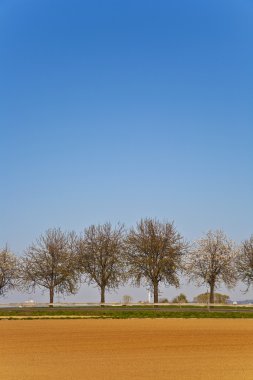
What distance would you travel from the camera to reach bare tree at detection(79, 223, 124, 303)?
240ft

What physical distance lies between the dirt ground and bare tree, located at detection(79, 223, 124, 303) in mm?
42177

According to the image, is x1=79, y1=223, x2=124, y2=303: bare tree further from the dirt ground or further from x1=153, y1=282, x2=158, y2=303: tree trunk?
the dirt ground

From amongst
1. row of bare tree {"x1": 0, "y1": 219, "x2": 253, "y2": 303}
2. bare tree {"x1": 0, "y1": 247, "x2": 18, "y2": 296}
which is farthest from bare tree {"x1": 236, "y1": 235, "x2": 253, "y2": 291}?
bare tree {"x1": 0, "y1": 247, "x2": 18, "y2": 296}

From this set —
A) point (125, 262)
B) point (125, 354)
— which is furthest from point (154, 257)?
point (125, 354)

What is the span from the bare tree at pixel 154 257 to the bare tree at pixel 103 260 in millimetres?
1439

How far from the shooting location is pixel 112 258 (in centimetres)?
7388

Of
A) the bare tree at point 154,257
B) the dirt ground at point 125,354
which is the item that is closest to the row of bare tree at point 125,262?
the bare tree at point 154,257

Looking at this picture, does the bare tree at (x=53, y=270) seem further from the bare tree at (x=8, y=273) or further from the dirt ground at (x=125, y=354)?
the dirt ground at (x=125, y=354)

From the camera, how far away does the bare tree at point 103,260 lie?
73.1m

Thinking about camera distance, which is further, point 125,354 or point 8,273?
point 8,273

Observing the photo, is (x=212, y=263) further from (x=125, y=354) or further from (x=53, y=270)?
(x=125, y=354)

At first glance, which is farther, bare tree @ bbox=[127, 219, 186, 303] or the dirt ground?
bare tree @ bbox=[127, 219, 186, 303]

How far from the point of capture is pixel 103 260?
74000 mm

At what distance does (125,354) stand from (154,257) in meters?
52.6
